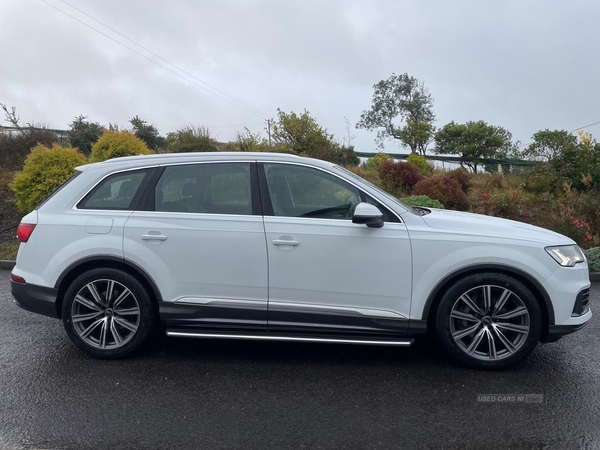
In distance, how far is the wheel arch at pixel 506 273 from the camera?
13.3 feet

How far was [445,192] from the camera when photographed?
11742mm

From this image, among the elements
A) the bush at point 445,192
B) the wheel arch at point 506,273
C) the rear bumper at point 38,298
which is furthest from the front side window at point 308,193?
the bush at point 445,192

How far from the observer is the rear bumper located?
4410mm

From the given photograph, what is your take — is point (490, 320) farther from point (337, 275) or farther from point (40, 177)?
point (40, 177)

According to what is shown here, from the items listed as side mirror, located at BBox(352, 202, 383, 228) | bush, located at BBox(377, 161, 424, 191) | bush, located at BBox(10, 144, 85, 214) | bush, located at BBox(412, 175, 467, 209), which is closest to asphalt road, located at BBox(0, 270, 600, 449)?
side mirror, located at BBox(352, 202, 383, 228)

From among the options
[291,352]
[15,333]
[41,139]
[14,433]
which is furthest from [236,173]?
[41,139]

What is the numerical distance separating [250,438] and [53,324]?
333 centimetres

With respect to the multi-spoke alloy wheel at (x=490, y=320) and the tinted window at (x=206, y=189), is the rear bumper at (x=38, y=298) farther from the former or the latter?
the multi-spoke alloy wheel at (x=490, y=320)

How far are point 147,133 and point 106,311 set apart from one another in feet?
52.3

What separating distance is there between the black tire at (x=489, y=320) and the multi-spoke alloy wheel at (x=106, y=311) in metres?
2.72

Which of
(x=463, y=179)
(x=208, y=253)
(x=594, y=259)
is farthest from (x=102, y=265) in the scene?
(x=463, y=179)

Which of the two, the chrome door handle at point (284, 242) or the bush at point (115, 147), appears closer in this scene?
the chrome door handle at point (284, 242)

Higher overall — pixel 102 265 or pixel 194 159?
pixel 194 159

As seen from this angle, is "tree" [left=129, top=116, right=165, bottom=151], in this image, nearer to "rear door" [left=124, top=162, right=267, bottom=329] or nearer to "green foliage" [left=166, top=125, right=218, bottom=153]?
"green foliage" [left=166, top=125, right=218, bottom=153]
